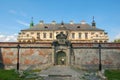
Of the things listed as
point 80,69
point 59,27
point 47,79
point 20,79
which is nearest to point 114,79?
point 47,79

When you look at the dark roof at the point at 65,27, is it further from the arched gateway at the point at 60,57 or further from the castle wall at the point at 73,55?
the arched gateway at the point at 60,57

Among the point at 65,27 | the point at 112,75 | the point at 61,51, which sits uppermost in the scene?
the point at 65,27

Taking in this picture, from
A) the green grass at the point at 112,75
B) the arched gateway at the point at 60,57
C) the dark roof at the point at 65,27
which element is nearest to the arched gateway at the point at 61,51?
the arched gateway at the point at 60,57

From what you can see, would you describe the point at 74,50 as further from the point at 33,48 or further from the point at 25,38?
the point at 25,38

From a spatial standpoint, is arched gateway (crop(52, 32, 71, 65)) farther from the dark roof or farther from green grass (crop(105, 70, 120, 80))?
the dark roof

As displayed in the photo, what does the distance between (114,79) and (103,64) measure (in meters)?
14.6

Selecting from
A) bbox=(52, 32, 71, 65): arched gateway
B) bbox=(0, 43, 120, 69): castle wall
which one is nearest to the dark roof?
bbox=(0, 43, 120, 69): castle wall

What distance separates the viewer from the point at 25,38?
3278 inches

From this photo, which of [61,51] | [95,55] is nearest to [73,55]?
[61,51]

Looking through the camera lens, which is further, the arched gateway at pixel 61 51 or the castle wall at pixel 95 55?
the castle wall at pixel 95 55

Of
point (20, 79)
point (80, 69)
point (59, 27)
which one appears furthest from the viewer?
point (59, 27)

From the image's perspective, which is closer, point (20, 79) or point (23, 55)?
point (20, 79)

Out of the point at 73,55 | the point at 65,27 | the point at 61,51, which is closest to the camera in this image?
the point at 61,51

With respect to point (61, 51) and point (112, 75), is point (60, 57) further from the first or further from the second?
point (112, 75)
